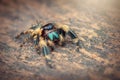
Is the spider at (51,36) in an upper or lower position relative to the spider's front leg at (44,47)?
upper

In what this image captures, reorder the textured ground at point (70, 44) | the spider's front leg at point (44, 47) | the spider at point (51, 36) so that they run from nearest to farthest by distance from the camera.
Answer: the textured ground at point (70, 44)
the spider's front leg at point (44, 47)
the spider at point (51, 36)

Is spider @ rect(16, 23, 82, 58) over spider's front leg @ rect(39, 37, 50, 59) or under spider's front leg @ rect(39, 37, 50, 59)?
over

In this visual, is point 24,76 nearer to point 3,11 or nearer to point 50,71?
point 50,71

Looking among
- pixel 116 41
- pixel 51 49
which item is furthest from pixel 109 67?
pixel 51 49

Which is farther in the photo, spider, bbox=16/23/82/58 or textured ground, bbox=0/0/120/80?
spider, bbox=16/23/82/58

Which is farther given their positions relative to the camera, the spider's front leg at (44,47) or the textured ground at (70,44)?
the spider's front leg at (44,47)

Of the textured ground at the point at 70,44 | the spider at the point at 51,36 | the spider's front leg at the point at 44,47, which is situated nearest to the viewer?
the textured ground at the point at 70,44

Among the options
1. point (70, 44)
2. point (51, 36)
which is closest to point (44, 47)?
point (51, 36)

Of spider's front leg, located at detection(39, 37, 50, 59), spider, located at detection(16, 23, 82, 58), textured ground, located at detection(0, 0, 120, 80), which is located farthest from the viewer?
spider, located at detection(16, 23, 82, 58)

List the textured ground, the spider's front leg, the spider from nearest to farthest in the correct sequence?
the textured ground, the spider's front leg, the spider

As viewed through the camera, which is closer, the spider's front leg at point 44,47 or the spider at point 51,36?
the spider's front leg at point 44,47
